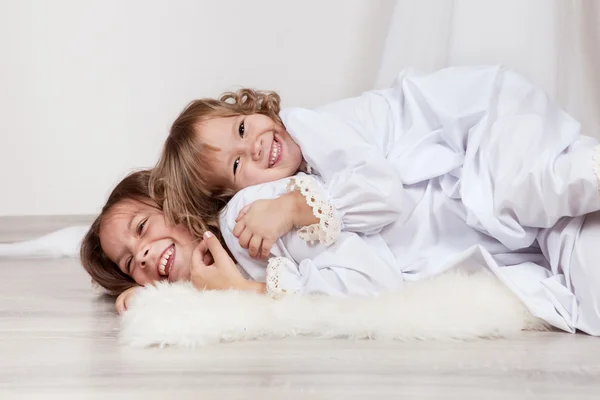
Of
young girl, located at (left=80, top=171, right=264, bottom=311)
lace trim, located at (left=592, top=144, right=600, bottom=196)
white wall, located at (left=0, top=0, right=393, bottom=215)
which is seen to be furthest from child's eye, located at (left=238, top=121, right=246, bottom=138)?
white wall, located at (left=0, top=0, right=393, bottom=215)

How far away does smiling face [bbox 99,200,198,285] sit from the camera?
1.58m

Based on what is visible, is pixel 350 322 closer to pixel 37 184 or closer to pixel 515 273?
pixel 515 273

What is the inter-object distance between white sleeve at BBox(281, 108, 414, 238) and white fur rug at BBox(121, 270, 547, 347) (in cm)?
19

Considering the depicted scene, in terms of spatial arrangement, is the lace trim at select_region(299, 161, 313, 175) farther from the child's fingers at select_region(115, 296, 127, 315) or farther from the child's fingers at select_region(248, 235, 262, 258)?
the child's fingers at select_region(115, 296, 127, 315)

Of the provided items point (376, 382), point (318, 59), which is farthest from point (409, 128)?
point (318, 59)

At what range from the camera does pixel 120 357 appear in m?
1.17

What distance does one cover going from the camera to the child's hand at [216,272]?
1.49 m

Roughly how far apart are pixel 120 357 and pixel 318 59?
1558mm

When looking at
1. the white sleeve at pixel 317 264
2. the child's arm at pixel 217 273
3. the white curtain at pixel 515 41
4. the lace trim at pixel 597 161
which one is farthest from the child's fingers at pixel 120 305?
Answer: the white curtain at pixel 515 41

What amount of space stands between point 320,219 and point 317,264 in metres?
0.09

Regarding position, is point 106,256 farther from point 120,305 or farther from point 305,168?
point 305,168

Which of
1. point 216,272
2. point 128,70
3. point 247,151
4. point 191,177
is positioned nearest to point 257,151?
point 247,151

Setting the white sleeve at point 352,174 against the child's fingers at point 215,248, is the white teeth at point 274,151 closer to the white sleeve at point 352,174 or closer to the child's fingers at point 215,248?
the white sleeve at point 352,174

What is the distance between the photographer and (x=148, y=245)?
1.57 meters
